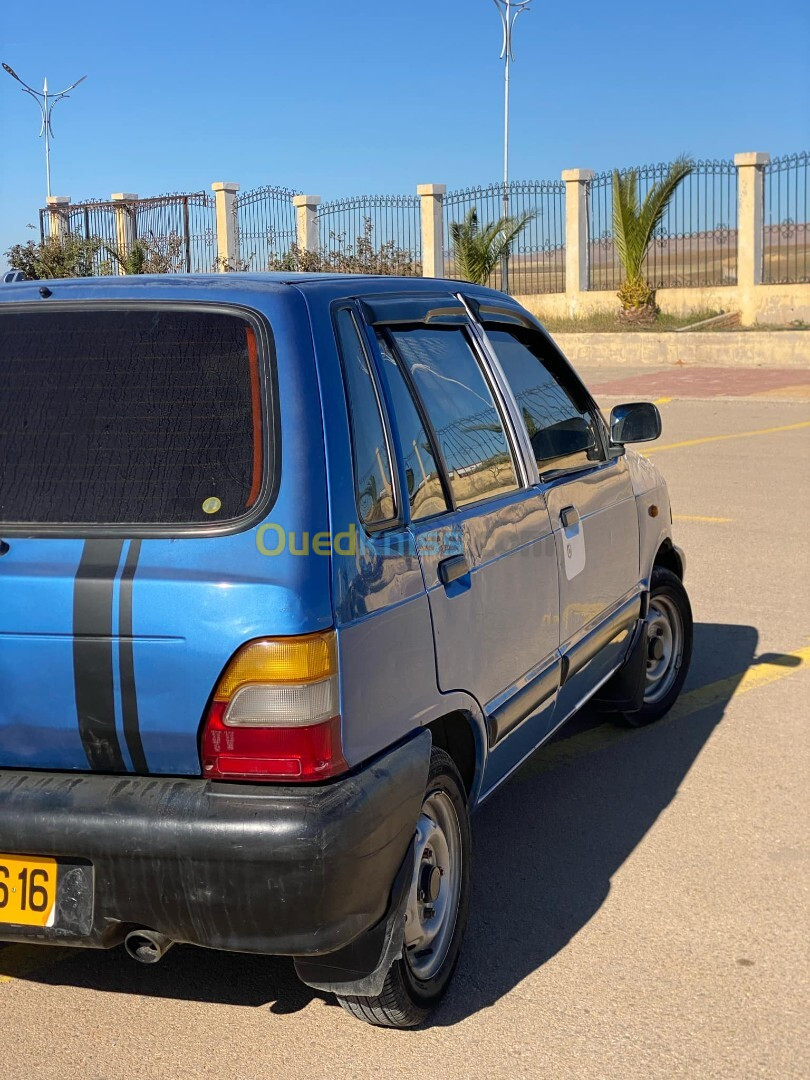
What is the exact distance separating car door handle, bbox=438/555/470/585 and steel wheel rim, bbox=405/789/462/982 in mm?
532

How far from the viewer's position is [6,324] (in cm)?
319

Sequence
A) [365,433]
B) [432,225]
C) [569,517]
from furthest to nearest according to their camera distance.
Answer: [432,225]
[569,517]
[365,433]

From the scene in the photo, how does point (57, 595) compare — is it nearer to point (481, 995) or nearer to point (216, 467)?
point (216, 467)

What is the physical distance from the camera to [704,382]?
22.3m

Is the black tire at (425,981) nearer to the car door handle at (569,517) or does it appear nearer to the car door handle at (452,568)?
the car door handle at (452,568)

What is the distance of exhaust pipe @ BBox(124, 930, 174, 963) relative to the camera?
113 inches

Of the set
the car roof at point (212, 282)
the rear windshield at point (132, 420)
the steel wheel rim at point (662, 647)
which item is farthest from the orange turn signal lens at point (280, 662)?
the steel wheel rim at point (662, 647)

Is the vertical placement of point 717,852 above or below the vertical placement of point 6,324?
below

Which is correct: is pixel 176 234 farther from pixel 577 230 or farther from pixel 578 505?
pixel 578 505

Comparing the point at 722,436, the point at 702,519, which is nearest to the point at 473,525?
the point at 702,519

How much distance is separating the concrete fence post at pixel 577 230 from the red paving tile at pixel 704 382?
5.96 metres

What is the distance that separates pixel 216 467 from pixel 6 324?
27.7 inches

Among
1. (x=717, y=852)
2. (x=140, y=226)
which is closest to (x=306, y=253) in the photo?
(x=140, y=226)

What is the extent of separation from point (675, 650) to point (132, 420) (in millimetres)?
3432
